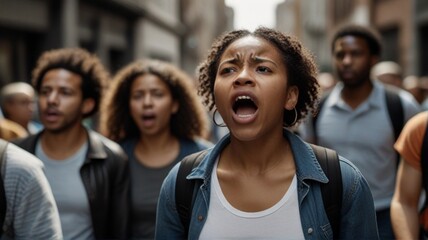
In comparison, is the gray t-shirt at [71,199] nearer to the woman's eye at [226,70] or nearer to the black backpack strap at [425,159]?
the woman's eye at [226,70]

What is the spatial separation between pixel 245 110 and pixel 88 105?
8.53 feet

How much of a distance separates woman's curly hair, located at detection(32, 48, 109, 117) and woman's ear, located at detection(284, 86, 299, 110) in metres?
2.42

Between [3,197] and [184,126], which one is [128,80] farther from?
[3,197]

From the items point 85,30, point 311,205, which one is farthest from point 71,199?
point 85,30

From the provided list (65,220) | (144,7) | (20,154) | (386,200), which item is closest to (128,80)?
(65,220)

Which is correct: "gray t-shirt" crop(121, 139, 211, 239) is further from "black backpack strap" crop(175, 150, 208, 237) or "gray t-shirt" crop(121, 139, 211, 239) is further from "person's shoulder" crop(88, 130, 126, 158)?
"black backpack strap" crop(175, 150, 208, 237)

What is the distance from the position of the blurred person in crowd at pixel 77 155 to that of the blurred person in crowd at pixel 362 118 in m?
1.92

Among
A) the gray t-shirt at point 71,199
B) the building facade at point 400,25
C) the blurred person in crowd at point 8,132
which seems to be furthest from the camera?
the building facade at point 400,25

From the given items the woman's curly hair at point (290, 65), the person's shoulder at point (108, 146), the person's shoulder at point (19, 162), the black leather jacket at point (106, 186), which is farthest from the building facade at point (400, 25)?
the person's shoulder at point (19, 162)

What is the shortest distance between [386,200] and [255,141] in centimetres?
270

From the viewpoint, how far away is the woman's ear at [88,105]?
17.1ft

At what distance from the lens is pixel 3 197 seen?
307 centimetres

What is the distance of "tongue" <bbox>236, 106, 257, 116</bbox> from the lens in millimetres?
2877

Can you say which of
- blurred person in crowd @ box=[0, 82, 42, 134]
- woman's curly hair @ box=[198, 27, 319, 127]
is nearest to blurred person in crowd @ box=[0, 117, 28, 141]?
blurred person in crowd @ box=[0, 82, 42, 134]
